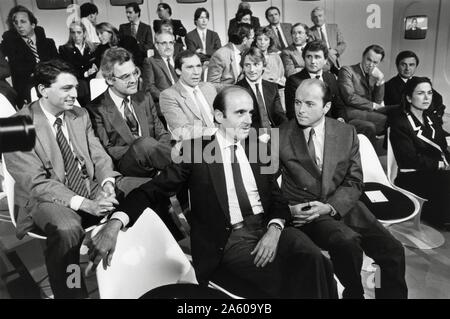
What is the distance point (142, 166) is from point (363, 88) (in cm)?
152

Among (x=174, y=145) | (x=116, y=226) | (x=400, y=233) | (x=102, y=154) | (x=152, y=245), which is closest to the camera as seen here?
(x=116, y=226)

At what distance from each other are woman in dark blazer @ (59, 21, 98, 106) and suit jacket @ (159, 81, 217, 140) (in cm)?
46

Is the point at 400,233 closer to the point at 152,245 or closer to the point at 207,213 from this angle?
the point at 207,213

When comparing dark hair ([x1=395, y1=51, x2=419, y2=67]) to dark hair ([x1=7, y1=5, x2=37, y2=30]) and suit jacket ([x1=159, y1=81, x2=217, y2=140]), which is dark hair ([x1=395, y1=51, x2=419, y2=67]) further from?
dark hair ([x1=7, y1=5, x2=37, y2=30])

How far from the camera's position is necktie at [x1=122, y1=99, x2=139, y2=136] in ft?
7.73

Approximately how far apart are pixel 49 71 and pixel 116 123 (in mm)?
467

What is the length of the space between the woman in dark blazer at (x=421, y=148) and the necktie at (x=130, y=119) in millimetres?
1660

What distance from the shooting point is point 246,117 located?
72.6 inches

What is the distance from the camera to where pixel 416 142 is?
2.52 metres

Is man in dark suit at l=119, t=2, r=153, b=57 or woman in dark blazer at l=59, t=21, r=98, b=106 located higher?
man in dark suit at l=119, t=2, r=153, b=57

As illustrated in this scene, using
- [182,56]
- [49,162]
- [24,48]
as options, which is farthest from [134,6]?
[49,162]

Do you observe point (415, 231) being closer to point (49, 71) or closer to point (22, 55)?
point (49, 71)

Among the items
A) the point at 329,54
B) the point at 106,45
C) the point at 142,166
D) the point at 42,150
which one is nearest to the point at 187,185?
the point at 142,166

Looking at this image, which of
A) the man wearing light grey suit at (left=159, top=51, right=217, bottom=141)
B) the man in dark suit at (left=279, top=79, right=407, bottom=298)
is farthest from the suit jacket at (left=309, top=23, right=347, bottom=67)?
the man wearing light grey suit at (left=159, top=51, right=217, bottom=141)
